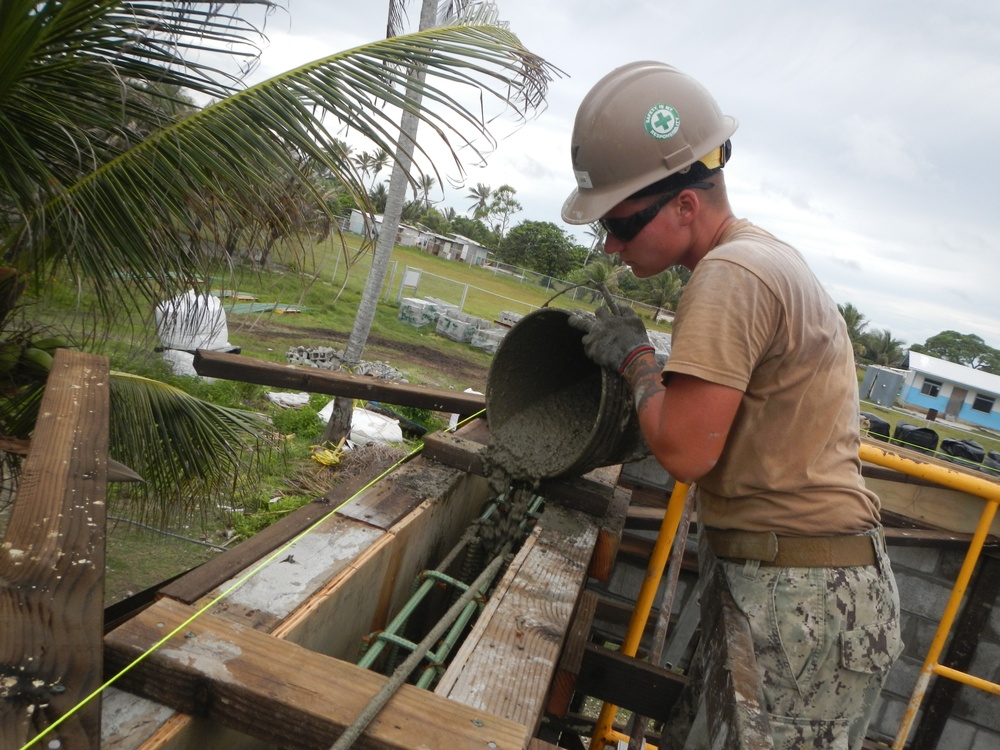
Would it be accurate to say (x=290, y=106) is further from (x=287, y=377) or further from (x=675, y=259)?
(x=675, y=259)

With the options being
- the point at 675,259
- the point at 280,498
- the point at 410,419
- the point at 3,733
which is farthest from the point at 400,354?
the point at 3,733

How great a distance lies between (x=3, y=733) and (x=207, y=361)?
90.4 inches

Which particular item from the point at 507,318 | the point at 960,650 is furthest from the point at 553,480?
the point at 507,318

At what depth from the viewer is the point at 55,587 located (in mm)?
1381

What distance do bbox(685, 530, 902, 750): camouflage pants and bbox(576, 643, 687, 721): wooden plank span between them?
1.08 ft

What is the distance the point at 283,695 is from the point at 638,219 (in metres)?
1.57

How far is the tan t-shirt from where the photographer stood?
183 centimetres

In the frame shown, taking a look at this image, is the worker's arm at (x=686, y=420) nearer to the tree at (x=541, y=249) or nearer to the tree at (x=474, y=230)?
the tree at (x=541, y=249)

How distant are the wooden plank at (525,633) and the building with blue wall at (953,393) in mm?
52434

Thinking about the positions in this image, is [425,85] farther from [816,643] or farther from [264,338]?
[264,338]

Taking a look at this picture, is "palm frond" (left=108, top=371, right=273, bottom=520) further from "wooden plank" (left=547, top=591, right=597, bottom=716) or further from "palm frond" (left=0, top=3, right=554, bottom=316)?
"wooden plank" (left=547, top=591, right=597, bottom=716)

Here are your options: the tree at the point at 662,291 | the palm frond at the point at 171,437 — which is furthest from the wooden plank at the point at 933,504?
the tree at the point at 662,291

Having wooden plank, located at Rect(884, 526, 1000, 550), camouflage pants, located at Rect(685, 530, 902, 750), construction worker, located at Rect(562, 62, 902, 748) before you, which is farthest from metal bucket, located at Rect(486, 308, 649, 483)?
wooden plank, located at Rect(884, 526, 1000, 550)

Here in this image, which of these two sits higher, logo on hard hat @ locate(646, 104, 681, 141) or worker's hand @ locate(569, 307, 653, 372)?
logo on hard hat @ locate(646, 104, 681, 141)
